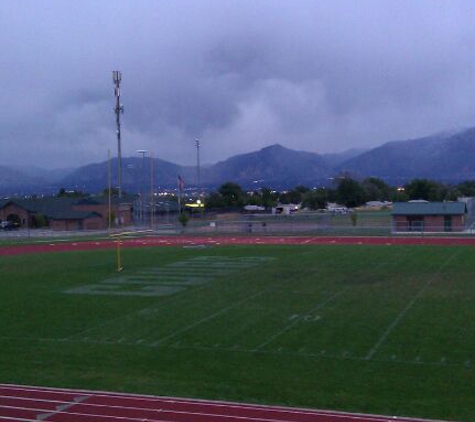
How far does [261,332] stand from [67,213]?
59523 millimetres

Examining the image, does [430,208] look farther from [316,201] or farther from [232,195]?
[232,195]

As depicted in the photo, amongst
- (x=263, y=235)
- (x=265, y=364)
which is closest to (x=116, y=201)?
(x=263, y=235)

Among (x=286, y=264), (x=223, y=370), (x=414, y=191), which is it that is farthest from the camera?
(x=414, y=191)

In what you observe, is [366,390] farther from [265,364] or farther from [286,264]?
[286,264]

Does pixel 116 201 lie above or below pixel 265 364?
above

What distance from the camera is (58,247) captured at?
1981 inches

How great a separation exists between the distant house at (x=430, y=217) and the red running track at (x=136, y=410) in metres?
42.0

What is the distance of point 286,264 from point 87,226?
42591 mm

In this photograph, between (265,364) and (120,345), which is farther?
(120,345)

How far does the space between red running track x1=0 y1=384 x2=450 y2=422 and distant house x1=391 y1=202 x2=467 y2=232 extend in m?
42.0

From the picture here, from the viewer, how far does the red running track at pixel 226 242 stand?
46.3 metres

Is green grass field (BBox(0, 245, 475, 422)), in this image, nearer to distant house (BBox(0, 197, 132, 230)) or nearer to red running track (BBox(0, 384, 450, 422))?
red running track (BBox(0, 384, 450, 422))

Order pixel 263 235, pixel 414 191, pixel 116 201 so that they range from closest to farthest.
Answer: pixel 263 235 → pixel 116 201 → pixel 414 191

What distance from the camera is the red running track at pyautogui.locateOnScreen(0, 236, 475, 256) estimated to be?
4631 centimetres
